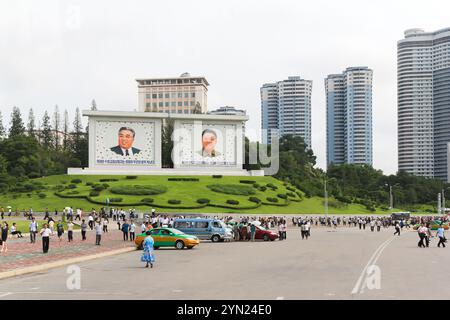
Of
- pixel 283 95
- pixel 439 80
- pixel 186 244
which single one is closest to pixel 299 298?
pixel 186 244

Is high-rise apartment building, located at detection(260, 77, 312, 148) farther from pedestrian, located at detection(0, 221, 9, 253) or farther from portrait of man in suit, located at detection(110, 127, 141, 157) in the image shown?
pedestrian, located at detection(0, 221, 9, 253)

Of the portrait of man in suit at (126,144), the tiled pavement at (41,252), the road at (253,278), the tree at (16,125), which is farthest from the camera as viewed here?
the tree at (16,125)

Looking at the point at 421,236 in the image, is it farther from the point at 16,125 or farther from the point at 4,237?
the point at 16,125

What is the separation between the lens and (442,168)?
15088cm

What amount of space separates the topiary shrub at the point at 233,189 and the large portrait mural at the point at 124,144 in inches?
559

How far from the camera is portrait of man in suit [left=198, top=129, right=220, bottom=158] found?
93.1 metres

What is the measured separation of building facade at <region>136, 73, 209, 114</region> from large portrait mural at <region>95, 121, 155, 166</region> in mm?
79880

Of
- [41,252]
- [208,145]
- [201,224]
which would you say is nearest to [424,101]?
[208,145]

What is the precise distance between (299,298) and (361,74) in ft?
507

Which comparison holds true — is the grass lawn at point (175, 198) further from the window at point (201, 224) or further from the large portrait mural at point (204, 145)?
the window at point (201, 224)

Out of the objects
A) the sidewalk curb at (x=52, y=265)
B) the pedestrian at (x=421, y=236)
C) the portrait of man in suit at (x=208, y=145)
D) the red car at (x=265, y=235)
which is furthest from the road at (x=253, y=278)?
the portrait of man in suit at (x=208, y=145)

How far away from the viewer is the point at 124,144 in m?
90.9

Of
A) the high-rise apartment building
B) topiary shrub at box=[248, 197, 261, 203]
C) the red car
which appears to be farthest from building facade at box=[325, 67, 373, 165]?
the red car

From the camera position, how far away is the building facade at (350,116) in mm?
160625
